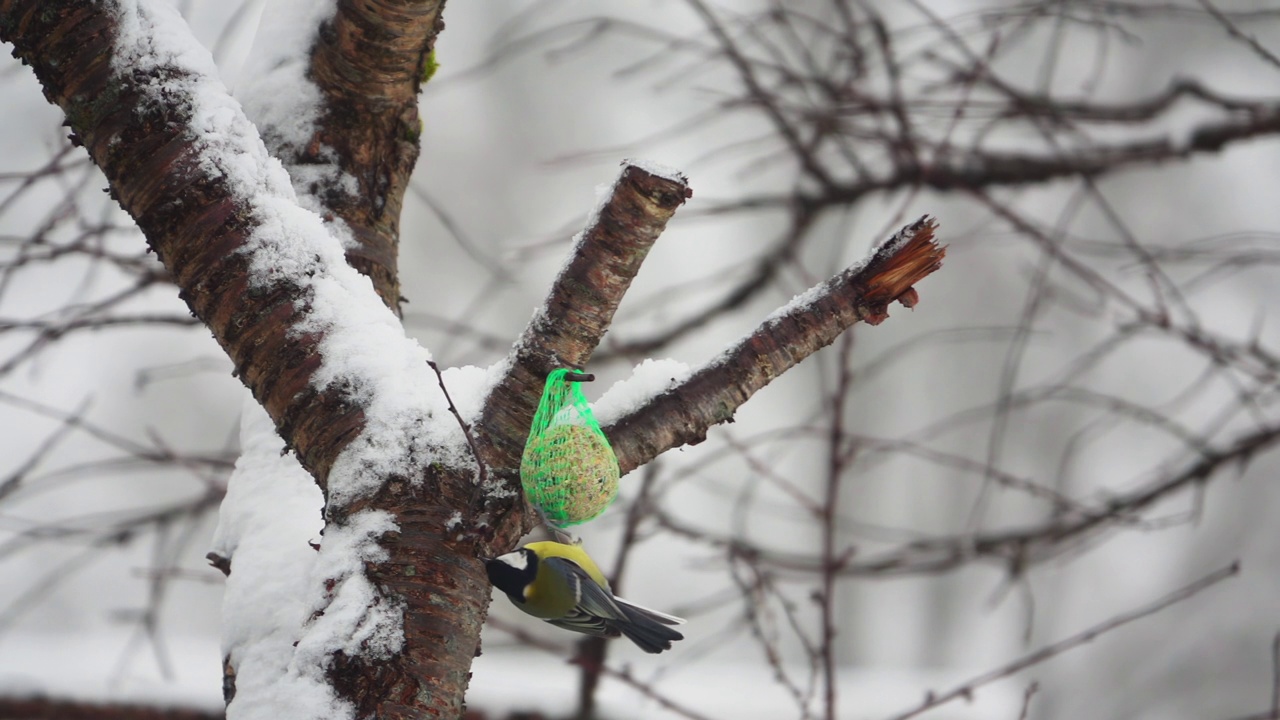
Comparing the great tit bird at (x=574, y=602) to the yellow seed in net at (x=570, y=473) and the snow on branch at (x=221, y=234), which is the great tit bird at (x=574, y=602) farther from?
the snow on branch at (x=221, y=234)

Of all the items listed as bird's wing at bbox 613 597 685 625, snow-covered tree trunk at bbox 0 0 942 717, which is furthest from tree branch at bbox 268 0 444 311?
bird's wing at bbox 613 597 685 625

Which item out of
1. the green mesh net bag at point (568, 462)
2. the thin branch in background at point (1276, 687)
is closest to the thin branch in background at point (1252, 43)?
the thin branch in background at point (1276, 687)

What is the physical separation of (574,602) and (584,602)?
2cm

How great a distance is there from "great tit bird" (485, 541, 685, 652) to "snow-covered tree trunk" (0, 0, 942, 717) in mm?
253

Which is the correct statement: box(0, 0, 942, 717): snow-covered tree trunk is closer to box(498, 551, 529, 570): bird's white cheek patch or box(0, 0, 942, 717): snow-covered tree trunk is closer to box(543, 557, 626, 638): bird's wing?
box(498, 551, 529, 570): bird's white cheek patch

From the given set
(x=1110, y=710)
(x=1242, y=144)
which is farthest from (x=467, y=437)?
(x=1110, y=710)

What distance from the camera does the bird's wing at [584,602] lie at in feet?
4.47

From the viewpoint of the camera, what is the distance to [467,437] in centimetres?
102

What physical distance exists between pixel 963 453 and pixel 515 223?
161 inches

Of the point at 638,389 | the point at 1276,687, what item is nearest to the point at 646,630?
the point at 638,389

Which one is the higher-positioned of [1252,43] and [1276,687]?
[1252,43]

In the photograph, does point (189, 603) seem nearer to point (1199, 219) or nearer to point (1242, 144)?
point (1242, 144)

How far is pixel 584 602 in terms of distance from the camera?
4.48 ft

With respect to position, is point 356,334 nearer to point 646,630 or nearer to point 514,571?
point 514,571
